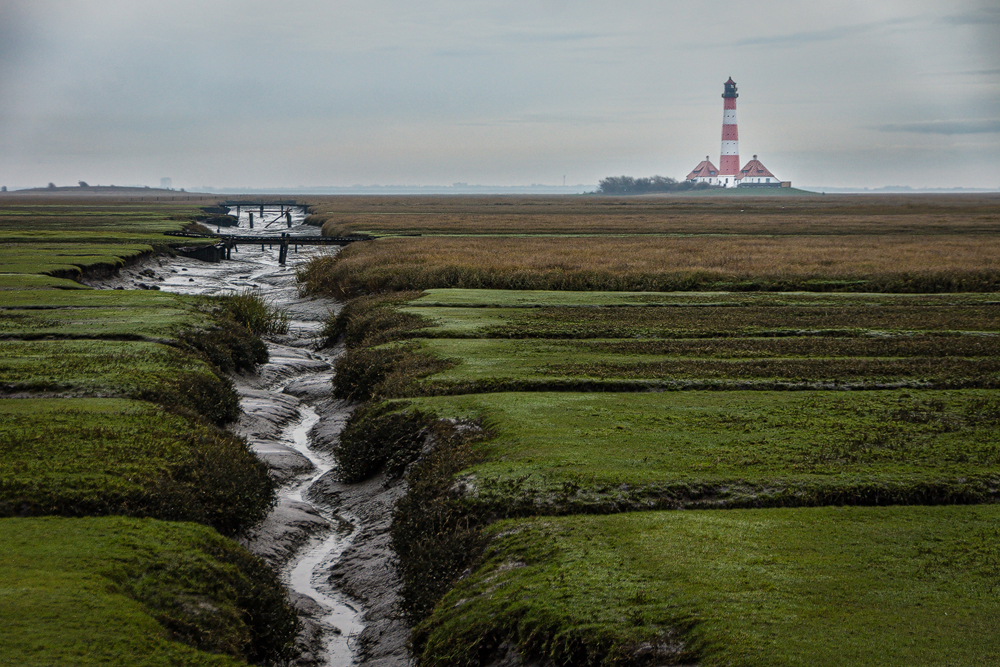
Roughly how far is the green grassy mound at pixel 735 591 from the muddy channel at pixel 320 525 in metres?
1.58

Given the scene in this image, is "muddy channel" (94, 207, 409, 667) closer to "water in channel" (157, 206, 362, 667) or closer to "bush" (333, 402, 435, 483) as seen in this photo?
"water in channel" (157, 206, 362, 667)

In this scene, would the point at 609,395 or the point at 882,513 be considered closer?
the point at 882,513

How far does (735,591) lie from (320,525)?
28.0 feet

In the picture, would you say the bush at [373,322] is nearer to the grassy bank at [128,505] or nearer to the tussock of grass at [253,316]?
the tussock of grass at [253,316]

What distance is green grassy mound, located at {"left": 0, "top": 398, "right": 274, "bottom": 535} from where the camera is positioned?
1280 centimetres

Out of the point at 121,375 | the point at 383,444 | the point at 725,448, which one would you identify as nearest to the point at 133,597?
the point at 383,444

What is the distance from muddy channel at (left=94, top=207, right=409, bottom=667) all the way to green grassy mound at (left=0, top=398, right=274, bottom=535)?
0.86 m

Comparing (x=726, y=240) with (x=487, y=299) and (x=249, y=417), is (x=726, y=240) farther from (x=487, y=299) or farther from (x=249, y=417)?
(x=249, y=417)

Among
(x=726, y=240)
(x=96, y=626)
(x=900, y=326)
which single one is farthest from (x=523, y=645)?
(x=726, y=240)

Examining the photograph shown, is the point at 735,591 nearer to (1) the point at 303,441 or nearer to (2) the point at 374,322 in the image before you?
(1) the point at 303,441

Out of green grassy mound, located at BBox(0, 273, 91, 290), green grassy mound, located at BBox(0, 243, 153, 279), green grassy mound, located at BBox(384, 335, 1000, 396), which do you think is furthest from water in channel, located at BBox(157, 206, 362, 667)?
green grassy mound, located at BBox(0, 273, 91, 290)

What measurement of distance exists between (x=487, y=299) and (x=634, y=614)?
28291 millimetres

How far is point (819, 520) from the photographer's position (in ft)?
39.0

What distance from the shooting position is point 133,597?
10211 mm
